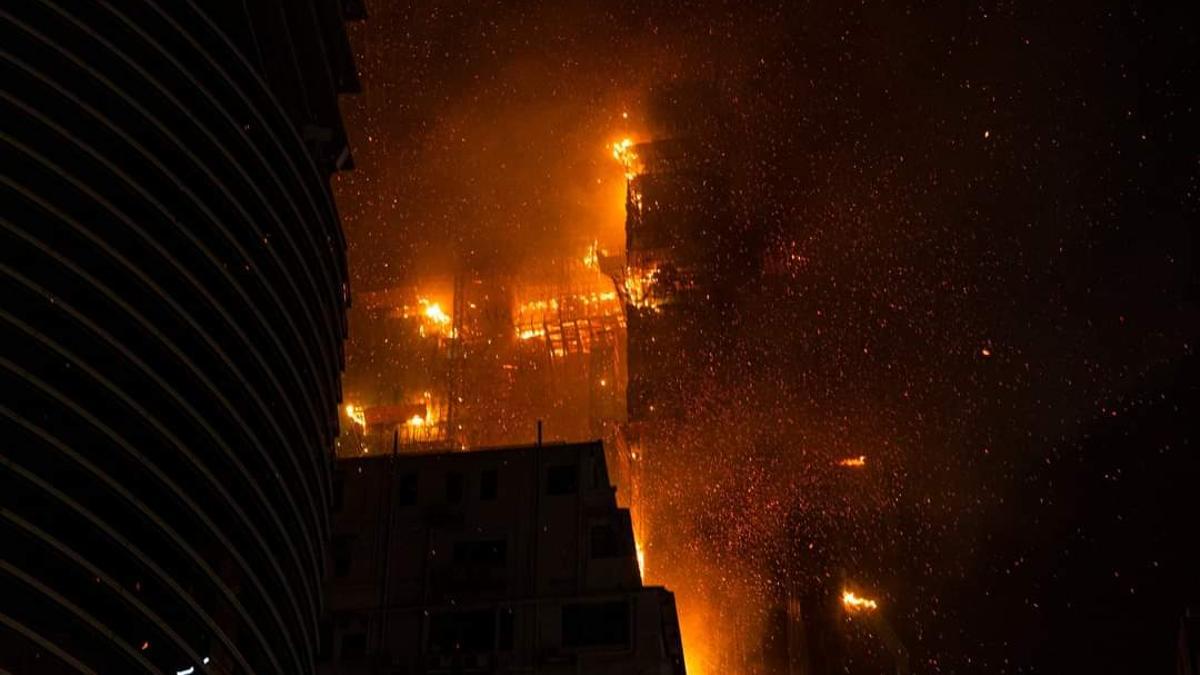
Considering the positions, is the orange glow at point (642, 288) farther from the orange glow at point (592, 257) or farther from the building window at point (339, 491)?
the building window at point (339, 491)

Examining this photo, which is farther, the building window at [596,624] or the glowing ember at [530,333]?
the glowing ember at [530,333]

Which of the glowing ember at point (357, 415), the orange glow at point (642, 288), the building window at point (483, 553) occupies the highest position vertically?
the orange glow at point (642, 288)

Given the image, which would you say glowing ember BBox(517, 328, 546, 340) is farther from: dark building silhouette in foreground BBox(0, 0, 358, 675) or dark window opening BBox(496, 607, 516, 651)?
dark building silhouette in foreground BBox(0, 0, 358, 675)

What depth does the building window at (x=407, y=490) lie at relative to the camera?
3838 centimetres

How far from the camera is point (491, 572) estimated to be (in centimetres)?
3638

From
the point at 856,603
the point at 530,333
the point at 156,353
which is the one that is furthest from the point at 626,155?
the point at 156,353

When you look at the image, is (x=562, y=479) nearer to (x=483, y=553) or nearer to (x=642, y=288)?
(x=483, y=553)

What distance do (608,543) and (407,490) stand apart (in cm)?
673

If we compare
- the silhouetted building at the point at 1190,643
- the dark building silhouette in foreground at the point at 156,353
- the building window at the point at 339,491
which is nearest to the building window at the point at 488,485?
the building window at the point at 339,491

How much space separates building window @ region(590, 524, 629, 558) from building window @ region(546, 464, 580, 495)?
1.59m

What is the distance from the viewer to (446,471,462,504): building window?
3809 centimetres

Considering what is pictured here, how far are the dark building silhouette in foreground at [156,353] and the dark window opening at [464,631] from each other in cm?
1138

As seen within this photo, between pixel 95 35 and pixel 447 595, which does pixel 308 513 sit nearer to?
pixel 95 35

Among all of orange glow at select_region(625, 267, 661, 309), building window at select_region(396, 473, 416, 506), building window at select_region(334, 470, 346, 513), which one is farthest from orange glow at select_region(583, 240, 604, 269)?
building window at select_region(334, 470, 346, 513)
